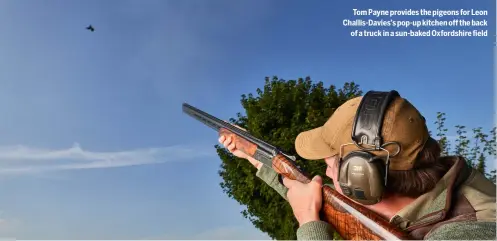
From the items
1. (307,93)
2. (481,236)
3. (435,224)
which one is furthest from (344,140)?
(307,93)

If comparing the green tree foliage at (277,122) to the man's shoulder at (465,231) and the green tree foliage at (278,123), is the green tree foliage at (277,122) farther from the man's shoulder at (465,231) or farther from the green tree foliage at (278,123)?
the man's shoulder at (465,231)

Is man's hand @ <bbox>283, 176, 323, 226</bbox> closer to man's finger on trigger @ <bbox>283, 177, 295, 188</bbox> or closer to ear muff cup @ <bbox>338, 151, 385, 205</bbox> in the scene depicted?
man's finger on trigger @ <bbox>283, 177, 295, 188</bbox>

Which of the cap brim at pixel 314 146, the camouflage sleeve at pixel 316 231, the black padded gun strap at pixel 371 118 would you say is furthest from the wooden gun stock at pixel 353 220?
the black padded gun strap at pixel 371 118

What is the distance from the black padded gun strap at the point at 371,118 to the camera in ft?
13.7

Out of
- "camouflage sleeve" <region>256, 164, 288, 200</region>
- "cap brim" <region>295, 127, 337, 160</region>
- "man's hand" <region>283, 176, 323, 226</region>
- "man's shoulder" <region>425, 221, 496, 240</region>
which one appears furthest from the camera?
"camouflage sleeve" <region>256, 164, 288, 200</region>

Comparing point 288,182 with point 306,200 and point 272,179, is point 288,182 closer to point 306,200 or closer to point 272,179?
point 272,179

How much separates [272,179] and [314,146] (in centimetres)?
197

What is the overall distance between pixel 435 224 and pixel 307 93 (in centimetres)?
1749

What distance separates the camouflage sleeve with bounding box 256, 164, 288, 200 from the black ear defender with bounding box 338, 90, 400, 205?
2.10 m

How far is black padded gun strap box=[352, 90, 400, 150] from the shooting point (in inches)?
165

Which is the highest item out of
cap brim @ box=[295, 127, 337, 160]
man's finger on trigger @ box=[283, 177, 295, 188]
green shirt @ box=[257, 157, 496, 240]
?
cap brim @ box=[295, 127, 337, 160]

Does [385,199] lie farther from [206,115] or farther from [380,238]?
[206,115]

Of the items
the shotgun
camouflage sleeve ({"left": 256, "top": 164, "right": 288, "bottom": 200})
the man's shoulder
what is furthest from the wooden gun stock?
camouflage sleeve ({"left": 256, "top": 164, "right": 288, "bottom": 200})

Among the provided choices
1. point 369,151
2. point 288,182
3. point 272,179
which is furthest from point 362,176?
point 272,179
